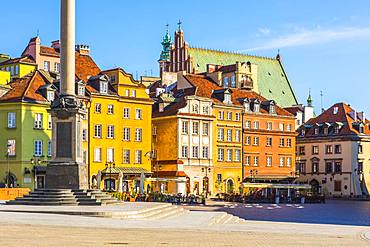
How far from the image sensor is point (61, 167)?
39.9m

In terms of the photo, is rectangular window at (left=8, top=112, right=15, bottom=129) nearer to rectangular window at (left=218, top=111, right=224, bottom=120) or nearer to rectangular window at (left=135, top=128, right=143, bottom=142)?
rectangular window at (left=135, top=128, right=143, bottom=142)

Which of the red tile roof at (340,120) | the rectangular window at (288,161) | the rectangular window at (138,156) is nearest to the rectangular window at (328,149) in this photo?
the red tile roof at (340,120)

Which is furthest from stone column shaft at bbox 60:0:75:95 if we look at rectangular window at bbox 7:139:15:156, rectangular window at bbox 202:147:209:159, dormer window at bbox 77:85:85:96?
rectangular window at bbox 202:147:209:159

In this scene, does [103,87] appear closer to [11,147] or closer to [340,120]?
[11,147]

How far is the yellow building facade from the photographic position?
78875 millimetres

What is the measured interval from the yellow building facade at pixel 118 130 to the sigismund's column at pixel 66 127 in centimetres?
3633

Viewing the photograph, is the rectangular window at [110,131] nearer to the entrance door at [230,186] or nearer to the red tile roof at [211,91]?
the red tile roof at [211,91]

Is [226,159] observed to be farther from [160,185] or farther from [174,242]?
[174,242]

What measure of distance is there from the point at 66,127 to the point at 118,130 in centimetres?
4117

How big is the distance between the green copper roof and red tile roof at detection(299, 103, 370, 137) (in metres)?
9.30

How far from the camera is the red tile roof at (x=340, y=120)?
106312mm

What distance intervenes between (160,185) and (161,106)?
30.9 ft

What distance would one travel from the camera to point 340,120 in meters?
108

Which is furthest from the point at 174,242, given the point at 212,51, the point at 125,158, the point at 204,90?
the point at 212,51
